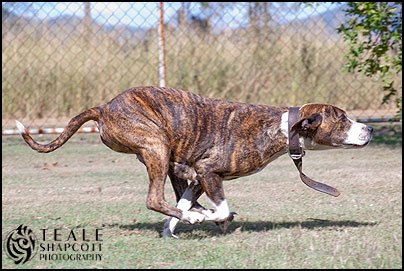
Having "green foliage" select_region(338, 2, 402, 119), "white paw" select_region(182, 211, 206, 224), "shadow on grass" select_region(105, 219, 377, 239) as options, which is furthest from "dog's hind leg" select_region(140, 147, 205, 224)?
"green foliage" select_region(338, 2, 402, 119)

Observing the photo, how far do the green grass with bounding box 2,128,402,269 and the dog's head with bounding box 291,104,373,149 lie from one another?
2.14ft

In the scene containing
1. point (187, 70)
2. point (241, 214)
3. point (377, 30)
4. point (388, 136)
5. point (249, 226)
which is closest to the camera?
point (249, 226)

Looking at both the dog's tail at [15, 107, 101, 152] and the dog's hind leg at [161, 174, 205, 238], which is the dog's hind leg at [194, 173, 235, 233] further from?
the dog's tail at [15, 107, 101, 152]

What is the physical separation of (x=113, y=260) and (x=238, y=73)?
28.7 feet

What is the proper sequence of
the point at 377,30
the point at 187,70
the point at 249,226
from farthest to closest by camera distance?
the point at 187,70 → the point at 377,30 → the point at 249,226

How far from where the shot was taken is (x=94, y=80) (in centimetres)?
1225

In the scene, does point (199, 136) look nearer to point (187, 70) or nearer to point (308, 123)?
point (308, 123)

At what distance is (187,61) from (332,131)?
7.50m

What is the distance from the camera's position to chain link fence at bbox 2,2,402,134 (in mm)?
11773

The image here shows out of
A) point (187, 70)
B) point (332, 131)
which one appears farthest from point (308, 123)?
point (187, 70)

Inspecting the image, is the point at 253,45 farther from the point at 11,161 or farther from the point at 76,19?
the point at 11,161

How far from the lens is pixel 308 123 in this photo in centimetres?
448

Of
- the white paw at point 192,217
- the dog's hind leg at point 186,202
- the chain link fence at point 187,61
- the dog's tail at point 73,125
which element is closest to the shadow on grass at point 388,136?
the chain link fence at point 187,61

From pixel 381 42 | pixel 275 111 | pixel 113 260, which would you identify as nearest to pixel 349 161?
pixel 381 42
